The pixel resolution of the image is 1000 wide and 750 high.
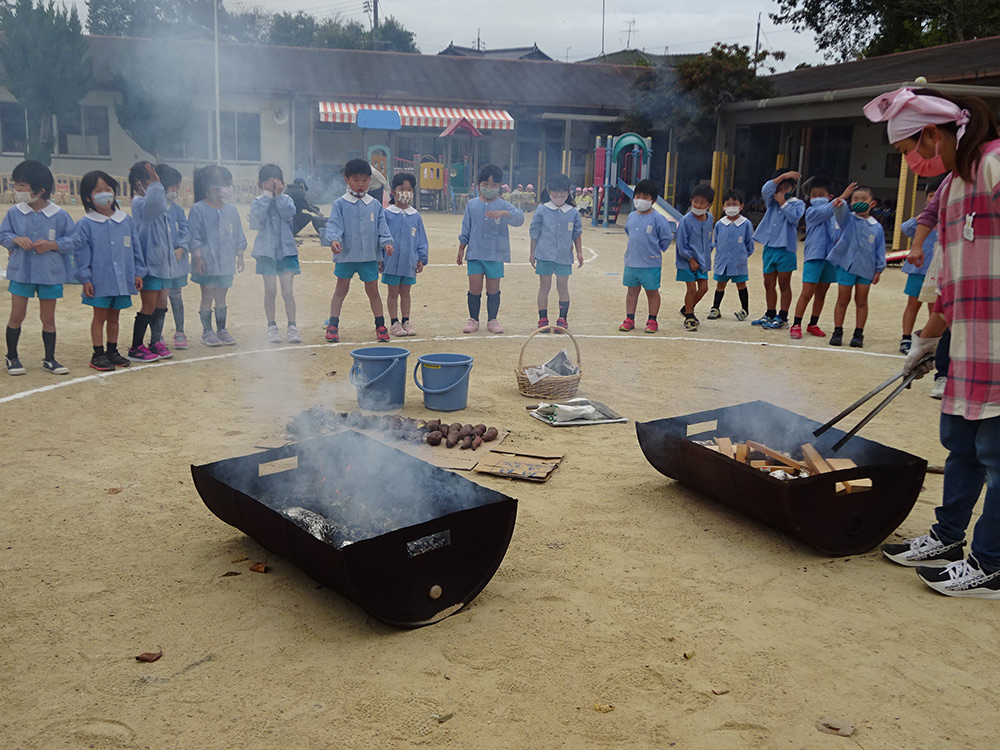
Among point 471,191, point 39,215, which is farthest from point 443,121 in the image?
point 39,215

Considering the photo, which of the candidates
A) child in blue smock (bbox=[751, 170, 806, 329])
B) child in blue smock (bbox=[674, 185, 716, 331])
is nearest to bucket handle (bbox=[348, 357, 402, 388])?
child in blue smock (bbox=[674, 185, 716, 331])

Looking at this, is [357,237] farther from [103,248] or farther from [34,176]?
[34,176]

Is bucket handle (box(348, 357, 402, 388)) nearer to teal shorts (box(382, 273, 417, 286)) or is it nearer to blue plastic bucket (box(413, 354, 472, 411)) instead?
blue plastic bucket (box(413, 354, 472, 411))

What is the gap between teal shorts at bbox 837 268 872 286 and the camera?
8358 millimetres

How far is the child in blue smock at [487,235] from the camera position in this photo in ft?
28.2

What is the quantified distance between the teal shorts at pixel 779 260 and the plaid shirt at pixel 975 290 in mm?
5981

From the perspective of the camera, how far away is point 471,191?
2597 cm

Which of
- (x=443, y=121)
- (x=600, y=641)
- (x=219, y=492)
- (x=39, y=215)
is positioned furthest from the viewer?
(x=443, y=121)

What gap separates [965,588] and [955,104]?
188 cm

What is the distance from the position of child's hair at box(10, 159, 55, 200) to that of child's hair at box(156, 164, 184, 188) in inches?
37.5

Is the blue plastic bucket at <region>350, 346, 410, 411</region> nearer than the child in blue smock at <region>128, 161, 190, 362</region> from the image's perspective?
Yes

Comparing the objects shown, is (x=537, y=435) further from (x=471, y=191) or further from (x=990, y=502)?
(x=471, y=191)

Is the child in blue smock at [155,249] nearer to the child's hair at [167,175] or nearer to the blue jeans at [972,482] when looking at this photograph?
the child's hair at [167,175]

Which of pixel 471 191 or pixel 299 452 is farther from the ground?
pixel 471 191
